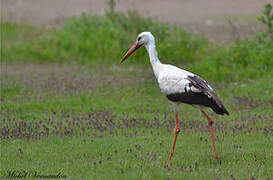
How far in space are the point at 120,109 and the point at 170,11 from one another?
50.0 feet

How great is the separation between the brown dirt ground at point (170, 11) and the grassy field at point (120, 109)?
4.61 metres

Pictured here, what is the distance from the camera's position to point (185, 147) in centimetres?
831

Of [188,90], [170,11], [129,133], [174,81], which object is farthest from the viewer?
[170,11]

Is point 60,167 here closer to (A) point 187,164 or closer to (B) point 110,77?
(A) point 187,164

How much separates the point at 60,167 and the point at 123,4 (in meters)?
19.9

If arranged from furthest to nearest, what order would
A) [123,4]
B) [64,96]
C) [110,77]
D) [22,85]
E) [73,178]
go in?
1. [123,4]
2. [110,77]
3. [22,85]
4. [64,96]
5. [73,178]

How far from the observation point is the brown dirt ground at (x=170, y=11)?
842 inches

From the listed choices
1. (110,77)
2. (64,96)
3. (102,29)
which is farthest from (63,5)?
(64,96)

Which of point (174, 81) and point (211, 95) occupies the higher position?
point (174, 81)

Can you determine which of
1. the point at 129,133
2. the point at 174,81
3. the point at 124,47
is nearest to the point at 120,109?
the point at 129,133

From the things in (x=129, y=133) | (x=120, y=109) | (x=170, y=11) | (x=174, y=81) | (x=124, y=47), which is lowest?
(x=129, y=133)

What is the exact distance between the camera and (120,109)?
1075 centimetres

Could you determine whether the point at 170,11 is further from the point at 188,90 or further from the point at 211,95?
the point at 211,95

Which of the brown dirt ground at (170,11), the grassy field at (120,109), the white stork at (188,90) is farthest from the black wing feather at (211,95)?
the brown dirt ground at (170,11)
